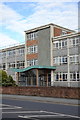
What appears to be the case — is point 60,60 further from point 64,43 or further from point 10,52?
point 10,52

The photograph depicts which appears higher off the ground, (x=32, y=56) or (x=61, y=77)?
(x=32, y=56)

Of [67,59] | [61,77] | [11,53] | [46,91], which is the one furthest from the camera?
[11,53]

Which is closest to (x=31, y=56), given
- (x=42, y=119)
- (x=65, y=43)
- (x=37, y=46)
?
(x=37, y=46)

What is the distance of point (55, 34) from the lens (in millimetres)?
47469

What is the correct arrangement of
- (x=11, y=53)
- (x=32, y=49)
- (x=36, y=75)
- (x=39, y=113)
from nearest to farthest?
1. (x=39, y=113)
2. (x=36, y=75)
3. (x=32, y=49)
4. (x=11, y=53)

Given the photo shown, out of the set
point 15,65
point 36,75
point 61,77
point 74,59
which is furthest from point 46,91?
point 15,65

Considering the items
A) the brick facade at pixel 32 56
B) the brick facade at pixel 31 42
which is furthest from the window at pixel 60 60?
the brick facade at pixel 31 42

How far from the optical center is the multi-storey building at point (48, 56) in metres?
43.3

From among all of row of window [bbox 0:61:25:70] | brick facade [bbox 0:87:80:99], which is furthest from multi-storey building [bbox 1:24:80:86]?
brick facade [bbox 0:87:80:99]

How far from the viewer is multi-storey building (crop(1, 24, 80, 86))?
142ft

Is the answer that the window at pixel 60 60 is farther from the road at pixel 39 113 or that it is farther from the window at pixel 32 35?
the road at pixel 39 113

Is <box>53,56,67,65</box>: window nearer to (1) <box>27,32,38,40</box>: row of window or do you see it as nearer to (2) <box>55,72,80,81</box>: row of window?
(2) <box>55,72,80,81</box>: row of window

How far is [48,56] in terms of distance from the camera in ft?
154

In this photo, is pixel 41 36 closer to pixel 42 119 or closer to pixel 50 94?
pixel 50 94
